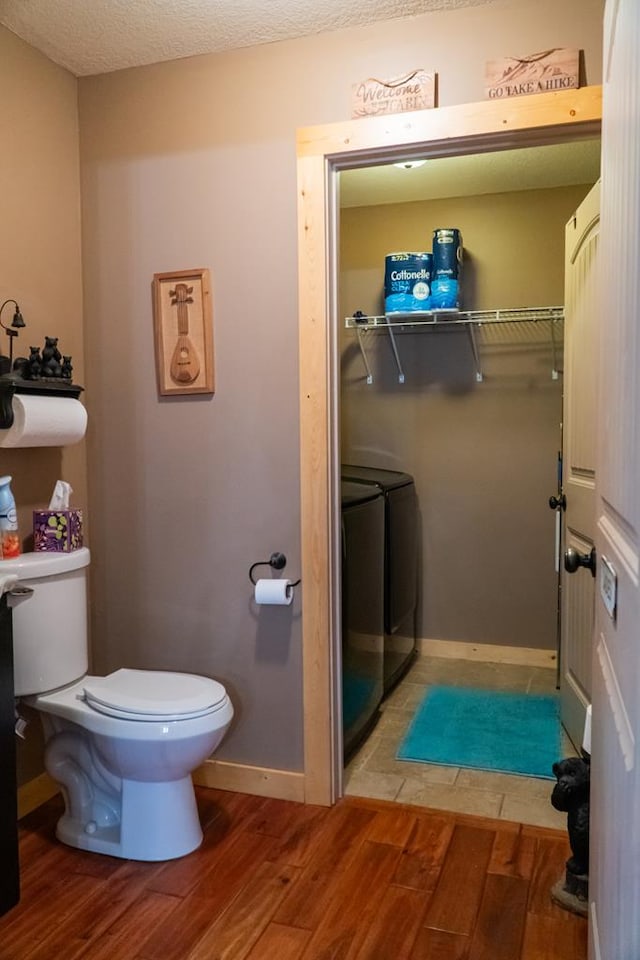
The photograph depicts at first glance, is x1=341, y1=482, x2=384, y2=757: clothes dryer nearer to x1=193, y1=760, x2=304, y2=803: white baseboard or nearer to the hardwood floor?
x1=193, y1=760, x2=304, y2=803: white baseboard

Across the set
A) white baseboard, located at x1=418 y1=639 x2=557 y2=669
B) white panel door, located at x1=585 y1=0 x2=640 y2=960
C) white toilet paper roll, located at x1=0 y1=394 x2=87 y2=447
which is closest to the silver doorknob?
white panel door, located at x1=585 y1=0 x2=640 y2=960

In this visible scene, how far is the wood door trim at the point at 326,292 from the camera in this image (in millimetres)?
2018

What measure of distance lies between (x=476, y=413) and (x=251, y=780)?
2197 millimetres

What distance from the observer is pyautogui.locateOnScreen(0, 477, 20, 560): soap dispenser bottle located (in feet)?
6.63

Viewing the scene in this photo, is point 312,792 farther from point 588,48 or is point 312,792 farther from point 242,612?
point 588,48

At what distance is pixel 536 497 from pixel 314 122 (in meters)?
2.22

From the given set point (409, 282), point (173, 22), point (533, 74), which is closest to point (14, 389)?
point (173, 22)

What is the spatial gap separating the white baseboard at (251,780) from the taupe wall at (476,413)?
5.68 ft

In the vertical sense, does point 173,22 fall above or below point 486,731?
above

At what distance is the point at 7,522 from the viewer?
80.0 inches

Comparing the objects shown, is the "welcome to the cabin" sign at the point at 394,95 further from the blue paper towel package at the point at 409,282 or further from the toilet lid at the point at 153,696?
the toilet lid at the point at 153,696

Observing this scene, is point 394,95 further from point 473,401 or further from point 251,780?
point 251,780

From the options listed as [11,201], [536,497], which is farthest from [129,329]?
[536,497]

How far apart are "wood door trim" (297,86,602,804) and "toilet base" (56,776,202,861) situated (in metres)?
0.44
